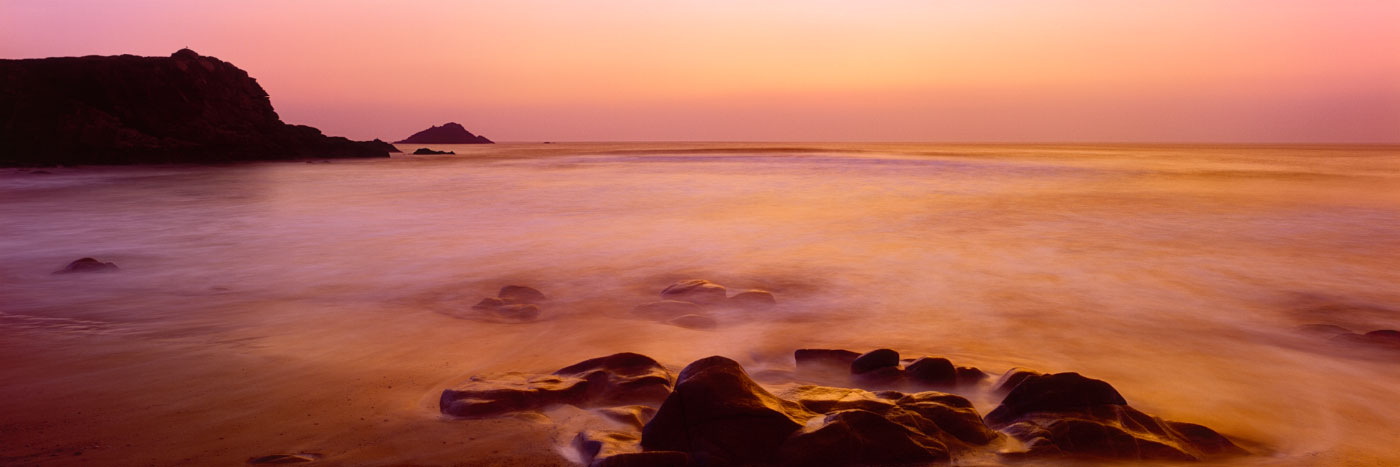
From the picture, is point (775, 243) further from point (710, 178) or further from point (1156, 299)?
point (710, 178)

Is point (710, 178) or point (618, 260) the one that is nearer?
point (618, 260)

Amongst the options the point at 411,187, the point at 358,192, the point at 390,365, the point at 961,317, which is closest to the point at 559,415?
the point at 390,365

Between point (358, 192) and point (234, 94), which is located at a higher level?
point (234, 94)

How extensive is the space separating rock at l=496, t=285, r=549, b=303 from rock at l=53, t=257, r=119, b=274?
13.0ft

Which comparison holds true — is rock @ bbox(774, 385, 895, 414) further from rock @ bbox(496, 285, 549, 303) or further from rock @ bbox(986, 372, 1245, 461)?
rock @ bbox(496, 285, 549, 303)

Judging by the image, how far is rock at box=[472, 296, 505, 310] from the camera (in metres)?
5.96

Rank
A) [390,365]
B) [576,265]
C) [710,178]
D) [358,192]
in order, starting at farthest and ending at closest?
[710,178] < [358,192] < [576,265] < [390,365]

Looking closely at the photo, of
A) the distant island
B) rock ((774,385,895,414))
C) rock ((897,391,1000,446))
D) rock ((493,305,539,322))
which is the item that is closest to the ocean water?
rock ((493,305,539,322))

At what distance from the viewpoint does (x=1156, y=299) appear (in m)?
6.58

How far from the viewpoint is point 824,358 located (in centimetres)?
432

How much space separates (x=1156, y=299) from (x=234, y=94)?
4915 centimetres

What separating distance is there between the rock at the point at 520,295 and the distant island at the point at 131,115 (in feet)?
123

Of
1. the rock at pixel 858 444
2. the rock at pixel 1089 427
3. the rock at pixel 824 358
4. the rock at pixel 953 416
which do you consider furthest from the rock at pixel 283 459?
the rock at pixel 1089 427

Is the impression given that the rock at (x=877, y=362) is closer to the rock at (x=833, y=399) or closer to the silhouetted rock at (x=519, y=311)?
the rock at (x=833, y=399)
